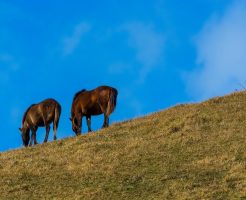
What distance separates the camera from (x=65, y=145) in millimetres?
24656

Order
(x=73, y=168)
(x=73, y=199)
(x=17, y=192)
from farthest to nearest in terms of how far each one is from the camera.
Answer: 1. (x=73, y=168)
2. (x=17, y=192)
3. (x=73, y=199)

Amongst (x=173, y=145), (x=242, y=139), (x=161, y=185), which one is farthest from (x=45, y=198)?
(x=242, y=139)

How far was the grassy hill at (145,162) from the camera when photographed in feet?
55.7

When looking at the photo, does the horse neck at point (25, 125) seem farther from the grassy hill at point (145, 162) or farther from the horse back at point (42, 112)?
the grassy hill at point (145, 162)

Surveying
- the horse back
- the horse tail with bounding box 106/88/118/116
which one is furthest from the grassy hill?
the horse back

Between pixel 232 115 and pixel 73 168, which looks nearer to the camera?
pixel 73 168

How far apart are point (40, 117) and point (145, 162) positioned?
12.0 meters

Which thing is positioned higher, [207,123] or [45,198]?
[207,123]

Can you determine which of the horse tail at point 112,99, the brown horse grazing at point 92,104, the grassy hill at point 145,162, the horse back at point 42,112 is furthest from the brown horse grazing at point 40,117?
the grassy hill at point 145,162

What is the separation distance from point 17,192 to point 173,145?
20.7ft

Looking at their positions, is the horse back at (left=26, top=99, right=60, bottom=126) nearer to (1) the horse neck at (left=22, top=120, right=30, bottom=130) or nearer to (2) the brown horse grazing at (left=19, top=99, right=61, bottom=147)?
(2) the brown horse grazing at (left=19, top=99, right=61, bottom=147)

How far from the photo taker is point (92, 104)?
3091 cm

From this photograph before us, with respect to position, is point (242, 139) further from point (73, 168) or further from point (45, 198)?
point (45, 198)

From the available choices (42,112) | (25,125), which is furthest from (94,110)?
(25,125)
